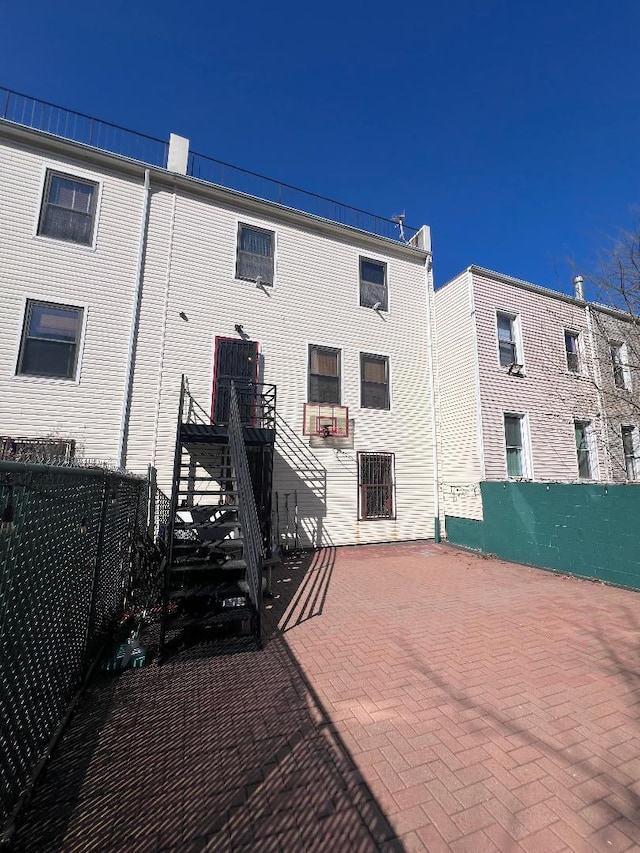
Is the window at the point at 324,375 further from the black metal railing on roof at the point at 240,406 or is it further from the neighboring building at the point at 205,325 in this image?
the black metal railing on roof at the point at 240,406

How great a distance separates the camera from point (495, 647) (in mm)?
3949

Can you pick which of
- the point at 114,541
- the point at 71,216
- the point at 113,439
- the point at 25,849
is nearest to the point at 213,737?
the point at 25,849

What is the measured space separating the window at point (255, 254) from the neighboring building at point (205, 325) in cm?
5

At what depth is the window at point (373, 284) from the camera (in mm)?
11250

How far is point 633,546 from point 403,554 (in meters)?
A: 4.53

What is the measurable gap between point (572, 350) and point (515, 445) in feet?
15.0

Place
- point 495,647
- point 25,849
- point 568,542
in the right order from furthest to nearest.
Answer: point 568,542, point 495,647, point 25,849

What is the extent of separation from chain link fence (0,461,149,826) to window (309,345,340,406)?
264 inches

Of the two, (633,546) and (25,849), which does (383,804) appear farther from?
(633,546)

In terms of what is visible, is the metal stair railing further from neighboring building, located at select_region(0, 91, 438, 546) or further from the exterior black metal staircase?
neighboring building, located at select_region(0, 91, 438, 546)

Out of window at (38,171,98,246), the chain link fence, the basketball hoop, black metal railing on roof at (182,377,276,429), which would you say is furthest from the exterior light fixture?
window at (38,171,98,246)

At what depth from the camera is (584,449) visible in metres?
11.8

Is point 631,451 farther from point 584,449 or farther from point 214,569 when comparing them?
point 214,569

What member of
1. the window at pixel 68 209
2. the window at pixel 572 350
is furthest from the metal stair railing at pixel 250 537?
the window at pixel 572 350
